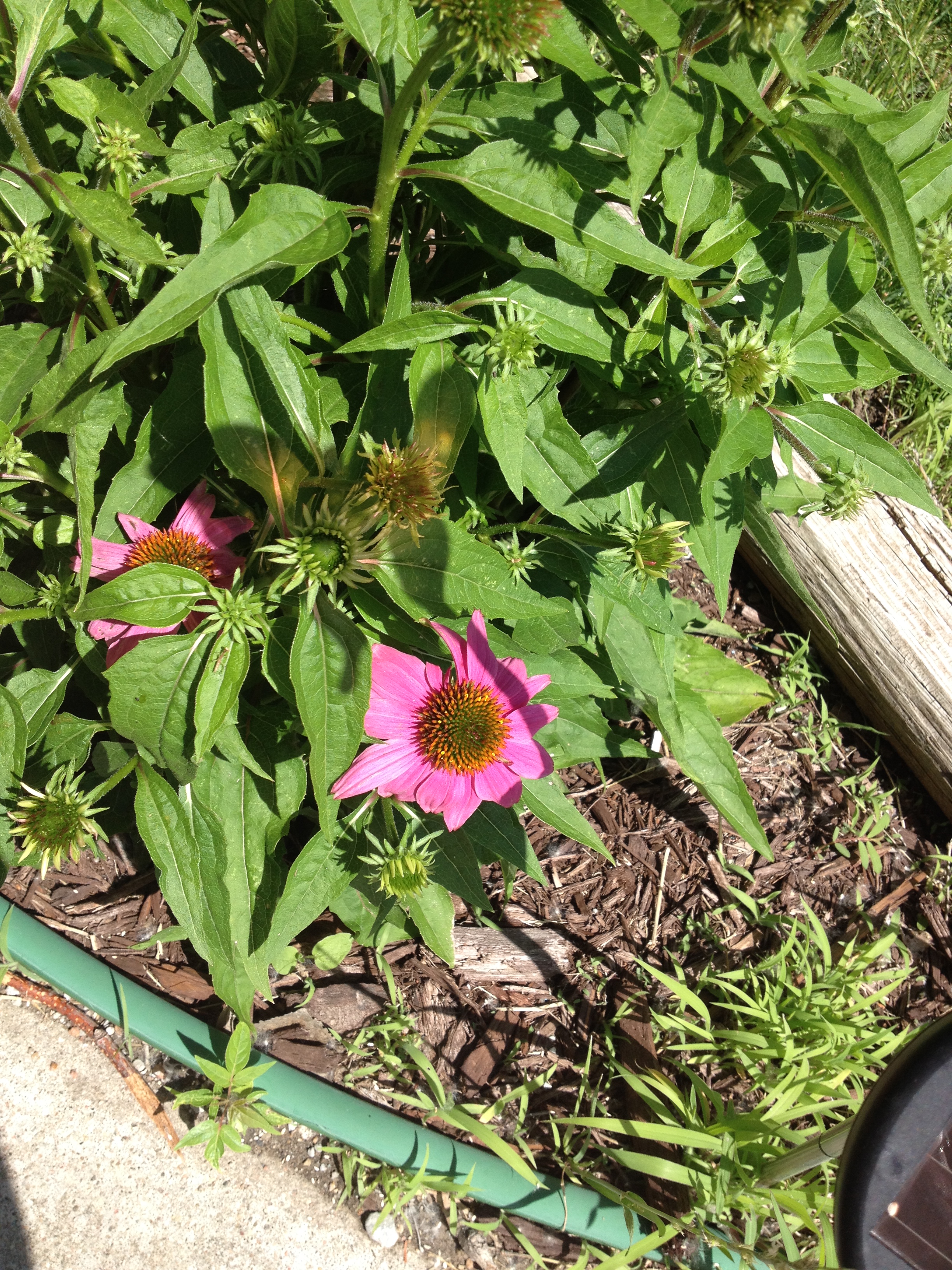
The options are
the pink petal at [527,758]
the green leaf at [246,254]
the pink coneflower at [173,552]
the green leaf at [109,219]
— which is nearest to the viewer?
the green leaf at [246,254]

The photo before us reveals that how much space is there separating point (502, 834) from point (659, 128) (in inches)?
39.9

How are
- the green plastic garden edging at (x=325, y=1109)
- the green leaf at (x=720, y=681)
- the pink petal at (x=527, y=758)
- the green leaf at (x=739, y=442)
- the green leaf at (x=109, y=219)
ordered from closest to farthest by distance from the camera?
1. the green leaf at (x=109, y=219)
2. the green leaf at (x=739, y=442)
3. the pink petal at (x=527, y=758)
4. the green plastic garden edging at (x=325, y=1109)
5. the green leaf at (x=720, y=681)

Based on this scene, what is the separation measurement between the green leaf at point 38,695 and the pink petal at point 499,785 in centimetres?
63

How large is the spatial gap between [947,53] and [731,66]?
2855 millimetres

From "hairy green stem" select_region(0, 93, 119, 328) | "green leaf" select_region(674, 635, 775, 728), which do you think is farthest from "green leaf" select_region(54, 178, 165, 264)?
"green leaf" select_region(674, 635, 775, 728)

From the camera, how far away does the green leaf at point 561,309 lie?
43.3 inches

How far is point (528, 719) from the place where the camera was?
1250 millimetres

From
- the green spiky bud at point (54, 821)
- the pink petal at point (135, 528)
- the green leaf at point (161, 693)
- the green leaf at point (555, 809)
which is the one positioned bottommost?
the green spiky bud at point (54, 821)

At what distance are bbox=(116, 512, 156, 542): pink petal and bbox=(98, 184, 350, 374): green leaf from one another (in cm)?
35

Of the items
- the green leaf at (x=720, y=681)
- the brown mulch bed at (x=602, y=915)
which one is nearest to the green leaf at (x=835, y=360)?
the green leaf at (x=720, y=681)

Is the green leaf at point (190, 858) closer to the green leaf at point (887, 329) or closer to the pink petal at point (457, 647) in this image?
the pink petal at point (457, 647)

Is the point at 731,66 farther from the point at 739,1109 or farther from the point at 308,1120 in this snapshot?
the point at 739,1109

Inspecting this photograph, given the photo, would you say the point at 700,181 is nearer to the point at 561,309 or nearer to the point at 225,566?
the point at 561,309

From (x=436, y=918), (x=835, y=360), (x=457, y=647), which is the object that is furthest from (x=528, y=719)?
(x=835, y=360)
